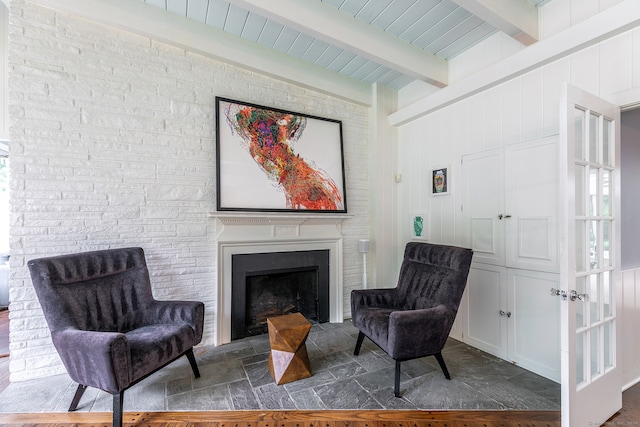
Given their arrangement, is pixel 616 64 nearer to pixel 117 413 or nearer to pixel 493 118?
pixel 493 118

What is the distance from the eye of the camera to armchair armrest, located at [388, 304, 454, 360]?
1940mm

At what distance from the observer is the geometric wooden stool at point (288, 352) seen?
2.10m

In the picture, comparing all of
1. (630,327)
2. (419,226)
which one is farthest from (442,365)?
(419,226)

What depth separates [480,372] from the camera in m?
2.27

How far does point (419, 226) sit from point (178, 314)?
2.68 m

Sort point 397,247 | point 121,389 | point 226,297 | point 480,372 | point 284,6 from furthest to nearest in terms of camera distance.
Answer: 1. point 397,247
2. point 226,297
3. point 480,372
4. point 284,6
5. point 121,389

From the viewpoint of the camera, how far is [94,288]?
207 centimetres

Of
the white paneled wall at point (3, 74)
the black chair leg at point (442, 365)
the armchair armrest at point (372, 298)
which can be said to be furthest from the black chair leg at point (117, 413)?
the white paneled wall at point (3, 74)

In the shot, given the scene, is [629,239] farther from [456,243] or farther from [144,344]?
[144,344]

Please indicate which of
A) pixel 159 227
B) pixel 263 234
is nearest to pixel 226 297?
pixel 263 234

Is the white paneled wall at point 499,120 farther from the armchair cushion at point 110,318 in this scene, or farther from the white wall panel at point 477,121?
the armchair cushion at point 110,318

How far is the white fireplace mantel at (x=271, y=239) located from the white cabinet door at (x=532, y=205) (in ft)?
5.38

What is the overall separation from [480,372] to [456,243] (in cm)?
120

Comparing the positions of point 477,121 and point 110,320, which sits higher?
point 477,121
